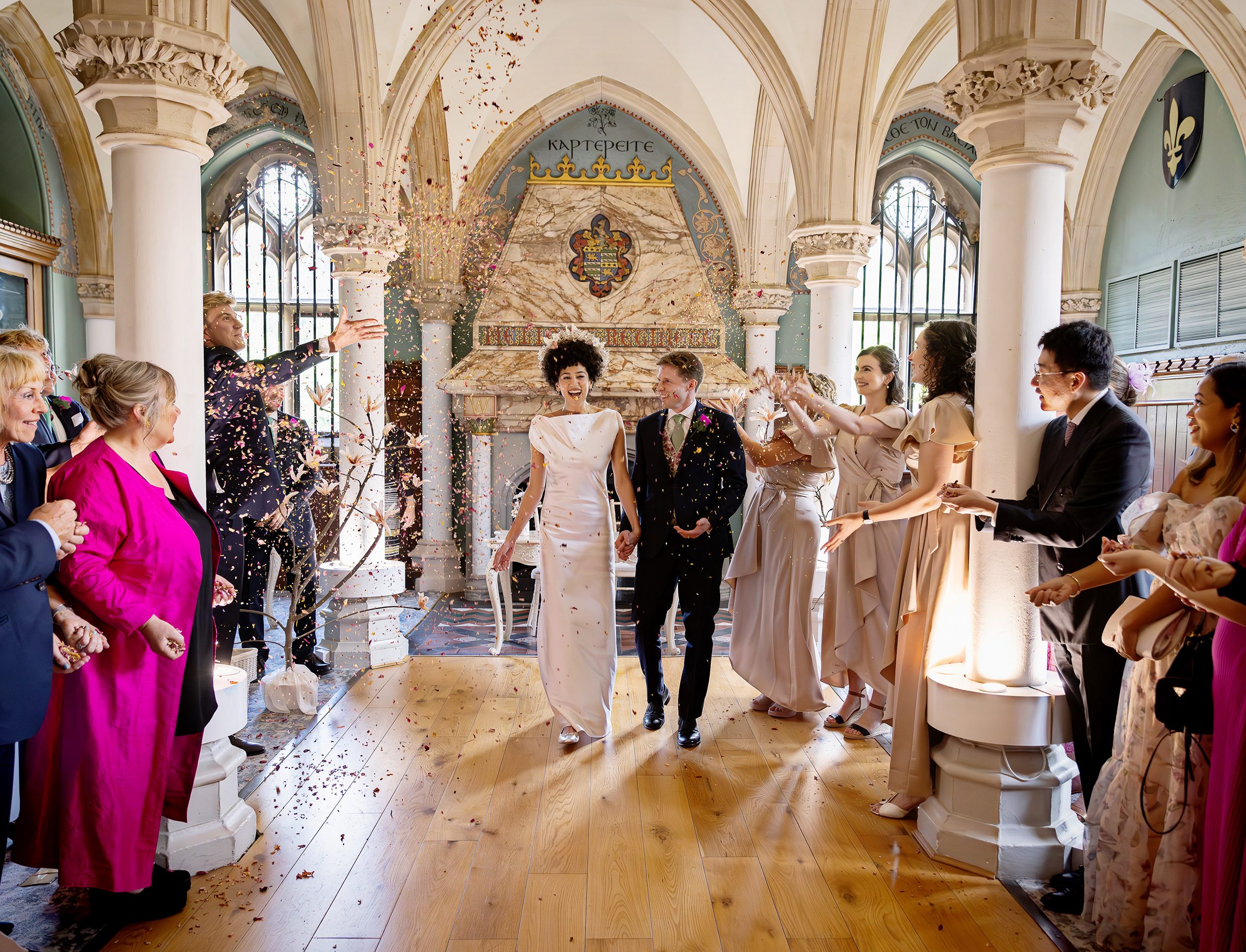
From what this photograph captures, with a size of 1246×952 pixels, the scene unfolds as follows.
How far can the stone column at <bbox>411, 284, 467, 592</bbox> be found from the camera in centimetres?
988

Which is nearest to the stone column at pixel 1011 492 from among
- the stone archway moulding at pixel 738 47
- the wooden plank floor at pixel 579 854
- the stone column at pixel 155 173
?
the wooden plank floor at pixel 579 854

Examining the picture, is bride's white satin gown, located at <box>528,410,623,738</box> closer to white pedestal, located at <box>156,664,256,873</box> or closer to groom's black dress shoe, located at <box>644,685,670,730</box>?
groom's black dress shoe, located at <box>644,685,670,730</box>

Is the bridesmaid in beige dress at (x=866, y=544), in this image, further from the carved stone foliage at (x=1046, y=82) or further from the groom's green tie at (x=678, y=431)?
the carved stone foliage at (x=1046, y=82)

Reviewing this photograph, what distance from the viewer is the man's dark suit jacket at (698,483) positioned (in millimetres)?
4090

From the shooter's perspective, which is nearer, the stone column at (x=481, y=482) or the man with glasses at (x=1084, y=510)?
the man with glasses at (x=1084, y=510)

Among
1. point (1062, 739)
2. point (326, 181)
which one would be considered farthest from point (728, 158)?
point (1062, 739)

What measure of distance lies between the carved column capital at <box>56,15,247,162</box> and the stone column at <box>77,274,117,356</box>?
683cm

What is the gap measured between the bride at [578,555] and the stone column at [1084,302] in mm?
8268

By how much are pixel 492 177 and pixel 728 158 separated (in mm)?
2765

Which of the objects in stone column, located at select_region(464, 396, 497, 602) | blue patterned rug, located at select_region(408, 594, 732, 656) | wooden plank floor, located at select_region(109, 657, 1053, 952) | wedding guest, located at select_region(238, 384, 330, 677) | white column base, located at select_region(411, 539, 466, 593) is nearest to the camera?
wooden plank floor, located at select_region(109, 657, 1053, 952)

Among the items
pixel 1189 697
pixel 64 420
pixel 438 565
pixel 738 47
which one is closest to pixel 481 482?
pixel 438 565

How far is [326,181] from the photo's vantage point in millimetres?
6262

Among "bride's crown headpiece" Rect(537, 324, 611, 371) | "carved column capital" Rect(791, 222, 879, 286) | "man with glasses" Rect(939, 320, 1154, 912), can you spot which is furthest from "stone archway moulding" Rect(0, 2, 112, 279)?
"man with glasses" Rect(939, 320, 1154, 912)

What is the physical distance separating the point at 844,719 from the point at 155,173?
388 cm
